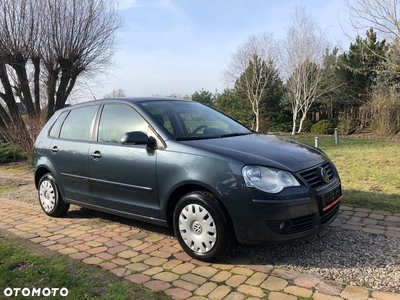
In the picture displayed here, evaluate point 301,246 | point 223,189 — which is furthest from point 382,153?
point 223,189

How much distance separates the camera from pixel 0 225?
16.0ft

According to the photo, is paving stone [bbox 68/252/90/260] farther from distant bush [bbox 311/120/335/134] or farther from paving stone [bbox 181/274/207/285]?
distant bush [bbox 311/120/335/134]

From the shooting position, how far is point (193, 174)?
3.35 meters

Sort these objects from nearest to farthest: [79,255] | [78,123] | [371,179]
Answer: [79,255]
[78,123]
[371,179]

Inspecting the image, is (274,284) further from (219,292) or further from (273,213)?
(273,213)

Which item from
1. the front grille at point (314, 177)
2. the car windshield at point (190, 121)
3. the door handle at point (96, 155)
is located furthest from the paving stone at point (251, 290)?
the door handle at point (96, 155)

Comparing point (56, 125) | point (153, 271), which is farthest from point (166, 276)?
point (56, 125)

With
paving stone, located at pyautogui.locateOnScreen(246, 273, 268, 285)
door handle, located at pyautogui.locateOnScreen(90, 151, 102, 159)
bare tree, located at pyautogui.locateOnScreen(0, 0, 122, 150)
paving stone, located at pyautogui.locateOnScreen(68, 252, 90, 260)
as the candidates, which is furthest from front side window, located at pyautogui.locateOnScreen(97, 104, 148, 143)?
bare tree, located at pyautogui.locateOnScreen(0, 0, 122, 150)

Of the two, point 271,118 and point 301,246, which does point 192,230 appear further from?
point 271,118

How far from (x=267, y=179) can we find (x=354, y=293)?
44.2 inches

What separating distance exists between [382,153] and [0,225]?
9.59 m

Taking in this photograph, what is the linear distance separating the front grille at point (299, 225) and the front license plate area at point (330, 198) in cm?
20

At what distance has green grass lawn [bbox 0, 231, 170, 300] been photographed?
282 centimetres

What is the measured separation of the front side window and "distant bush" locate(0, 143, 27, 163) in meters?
9.16
